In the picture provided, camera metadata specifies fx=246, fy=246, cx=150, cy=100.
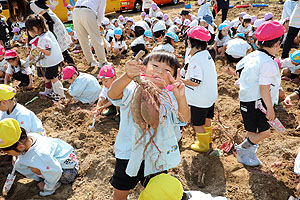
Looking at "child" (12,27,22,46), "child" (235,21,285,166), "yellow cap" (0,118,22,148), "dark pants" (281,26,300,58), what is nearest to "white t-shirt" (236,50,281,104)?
"child" (235,21,285,166)

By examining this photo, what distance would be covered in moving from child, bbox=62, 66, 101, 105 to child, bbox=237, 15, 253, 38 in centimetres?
490

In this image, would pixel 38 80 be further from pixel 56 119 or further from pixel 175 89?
pixel 175 89

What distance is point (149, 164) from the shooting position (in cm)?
182

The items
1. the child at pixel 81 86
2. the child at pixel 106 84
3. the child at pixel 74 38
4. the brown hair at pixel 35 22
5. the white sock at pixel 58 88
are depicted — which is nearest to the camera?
the child at pixel 106 84

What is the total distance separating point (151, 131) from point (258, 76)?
A: 1.41 m

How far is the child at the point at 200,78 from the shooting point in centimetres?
271

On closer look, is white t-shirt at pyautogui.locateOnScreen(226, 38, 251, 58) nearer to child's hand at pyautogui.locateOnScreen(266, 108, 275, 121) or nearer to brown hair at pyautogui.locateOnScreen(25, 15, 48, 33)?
child's hand at pyautogui.locateOnScreen(266, 108, 275, 121)

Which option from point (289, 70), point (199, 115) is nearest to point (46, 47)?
point (199, 115)

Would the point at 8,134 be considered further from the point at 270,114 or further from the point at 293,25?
the point at 293,25

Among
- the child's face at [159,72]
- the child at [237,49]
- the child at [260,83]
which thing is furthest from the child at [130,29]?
the child's face at [159,72]

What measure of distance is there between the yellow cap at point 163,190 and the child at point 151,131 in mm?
220

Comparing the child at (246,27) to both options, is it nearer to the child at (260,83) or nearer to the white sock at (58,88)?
the child at (260,83)

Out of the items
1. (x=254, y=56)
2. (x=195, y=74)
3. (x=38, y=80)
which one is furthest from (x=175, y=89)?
(x=38, y=80)

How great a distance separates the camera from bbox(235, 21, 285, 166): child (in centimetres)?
239
